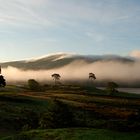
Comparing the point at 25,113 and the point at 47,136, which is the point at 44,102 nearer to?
the point at 25,113

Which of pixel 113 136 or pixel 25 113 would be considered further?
pixel 25 113

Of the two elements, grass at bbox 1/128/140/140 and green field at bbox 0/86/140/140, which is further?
green field at bbox 0/86/140/140

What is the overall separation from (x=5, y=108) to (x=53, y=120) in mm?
30846

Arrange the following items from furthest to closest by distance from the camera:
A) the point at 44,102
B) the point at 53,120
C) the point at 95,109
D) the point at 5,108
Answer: the point at 44,102
the point at 95,109
the point at 5,108
the point at 53,120

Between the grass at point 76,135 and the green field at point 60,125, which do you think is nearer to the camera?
the grass at point 76,135

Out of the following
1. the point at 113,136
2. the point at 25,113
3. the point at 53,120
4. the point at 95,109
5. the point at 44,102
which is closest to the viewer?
the point at 113,136

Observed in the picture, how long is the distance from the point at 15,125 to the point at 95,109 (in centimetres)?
4178

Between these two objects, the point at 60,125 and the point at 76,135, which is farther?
the point at 60,125

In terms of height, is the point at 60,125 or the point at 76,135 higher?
the point at 60,125

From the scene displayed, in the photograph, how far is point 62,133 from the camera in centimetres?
5847

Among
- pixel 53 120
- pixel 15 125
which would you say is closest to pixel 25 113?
pixel 15 125

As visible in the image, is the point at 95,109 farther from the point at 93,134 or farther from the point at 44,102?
the point at 93,134

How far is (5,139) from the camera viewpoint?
56875 mm

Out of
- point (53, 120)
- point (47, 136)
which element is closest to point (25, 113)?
point (53, 120)
